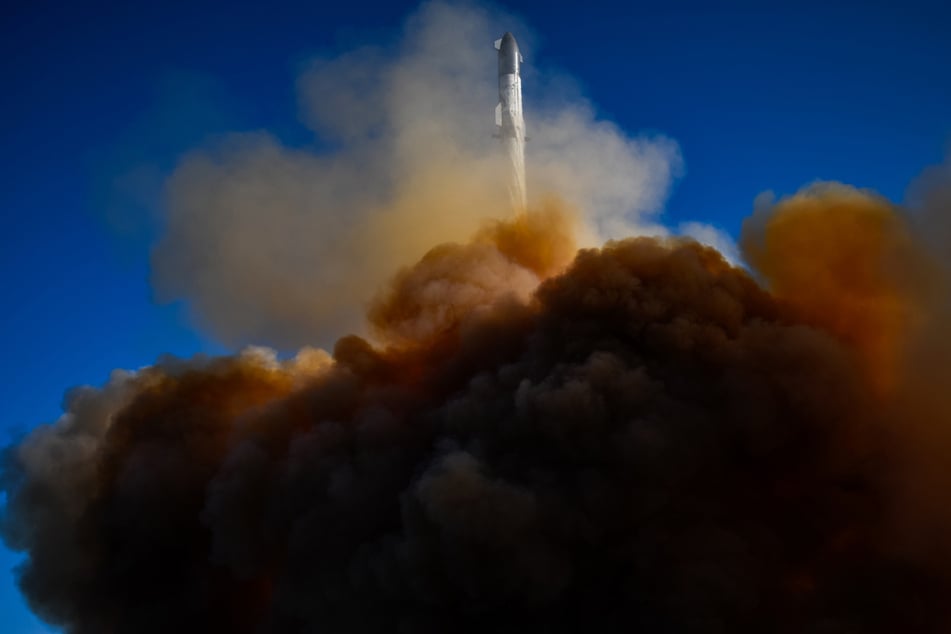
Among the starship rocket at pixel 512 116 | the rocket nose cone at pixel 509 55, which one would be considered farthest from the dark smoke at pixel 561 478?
the rocket nose cone at pixel 509 55

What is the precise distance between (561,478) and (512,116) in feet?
53.5

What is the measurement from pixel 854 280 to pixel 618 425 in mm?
8742

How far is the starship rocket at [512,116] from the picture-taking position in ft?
123

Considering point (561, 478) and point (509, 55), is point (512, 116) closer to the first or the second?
point (509, 55)

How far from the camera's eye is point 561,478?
87.4ft

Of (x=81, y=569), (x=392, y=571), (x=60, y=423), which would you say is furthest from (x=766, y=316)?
(x=60, y=423)

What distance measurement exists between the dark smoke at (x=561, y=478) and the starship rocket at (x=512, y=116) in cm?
377

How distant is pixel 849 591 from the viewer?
2453 centimetres

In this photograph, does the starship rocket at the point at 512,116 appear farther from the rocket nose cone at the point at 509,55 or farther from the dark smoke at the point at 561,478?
the dark smoke at the point at 561,478

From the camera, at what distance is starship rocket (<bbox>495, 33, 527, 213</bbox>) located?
3744 cm

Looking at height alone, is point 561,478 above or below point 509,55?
below

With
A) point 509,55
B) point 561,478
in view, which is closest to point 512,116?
point 509,55

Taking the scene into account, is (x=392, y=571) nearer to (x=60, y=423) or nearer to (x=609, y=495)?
(x=609, y=495)

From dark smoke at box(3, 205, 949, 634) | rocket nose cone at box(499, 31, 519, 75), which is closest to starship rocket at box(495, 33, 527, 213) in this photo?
rocket nose cone at box(499, 31, 519, 75)
